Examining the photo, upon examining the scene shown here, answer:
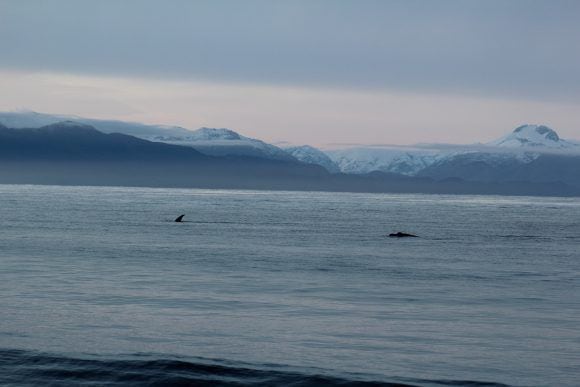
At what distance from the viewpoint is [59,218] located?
94375 millimetres

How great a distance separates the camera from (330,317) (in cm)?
3069

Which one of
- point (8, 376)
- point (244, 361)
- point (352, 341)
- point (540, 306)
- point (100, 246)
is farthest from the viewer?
point (100, 246)

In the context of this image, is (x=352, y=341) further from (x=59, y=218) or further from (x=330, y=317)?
(x=59, y=218)

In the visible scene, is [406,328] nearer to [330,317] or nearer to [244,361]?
[330,317]

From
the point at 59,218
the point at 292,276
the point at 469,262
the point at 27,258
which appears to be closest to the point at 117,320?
the point at 292,276

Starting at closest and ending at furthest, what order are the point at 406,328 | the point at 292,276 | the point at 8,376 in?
the point at 8,376 → the point at 406,328 → the point at 292,276

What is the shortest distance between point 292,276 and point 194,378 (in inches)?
820

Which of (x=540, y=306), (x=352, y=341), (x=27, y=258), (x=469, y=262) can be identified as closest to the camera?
(x=352, y=341)

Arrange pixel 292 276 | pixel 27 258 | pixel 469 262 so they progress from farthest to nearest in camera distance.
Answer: pixel 469 262
pixel 27 258
pixel 292 276

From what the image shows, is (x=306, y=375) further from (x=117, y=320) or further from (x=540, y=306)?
(x=540, y=306)

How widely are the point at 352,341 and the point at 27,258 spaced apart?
86.4 ft

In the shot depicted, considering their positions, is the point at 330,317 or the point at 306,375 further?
the point at 330,317

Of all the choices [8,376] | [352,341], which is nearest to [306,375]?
[352,341]

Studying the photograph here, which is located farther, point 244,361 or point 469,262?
point 469,262
